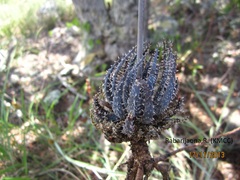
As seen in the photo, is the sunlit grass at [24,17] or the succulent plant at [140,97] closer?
the succulent plant at [140,97]

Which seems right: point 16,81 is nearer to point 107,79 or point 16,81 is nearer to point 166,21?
point 166,21

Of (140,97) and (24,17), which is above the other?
(24,17)

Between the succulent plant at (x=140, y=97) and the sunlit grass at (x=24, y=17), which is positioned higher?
the sunlit grass at (x=24, y=17)

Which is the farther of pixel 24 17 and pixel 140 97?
pixel 24 17

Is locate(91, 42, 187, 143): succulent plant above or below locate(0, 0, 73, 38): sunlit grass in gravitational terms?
below

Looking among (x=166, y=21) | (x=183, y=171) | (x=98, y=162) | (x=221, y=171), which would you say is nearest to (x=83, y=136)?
(x=98, y=162)

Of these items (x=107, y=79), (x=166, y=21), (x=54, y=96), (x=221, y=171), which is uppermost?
(x=166, y=21)

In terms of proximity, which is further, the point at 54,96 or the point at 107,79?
the point at 54,96

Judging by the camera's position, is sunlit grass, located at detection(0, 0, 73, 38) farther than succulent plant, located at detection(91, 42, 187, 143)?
Yes
